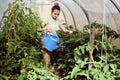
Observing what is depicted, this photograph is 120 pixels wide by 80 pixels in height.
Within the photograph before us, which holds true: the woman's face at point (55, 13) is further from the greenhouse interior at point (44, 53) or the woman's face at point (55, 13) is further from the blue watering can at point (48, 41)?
the blue watering can at point (48, 41)

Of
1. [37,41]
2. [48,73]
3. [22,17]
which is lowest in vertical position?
[48,73]

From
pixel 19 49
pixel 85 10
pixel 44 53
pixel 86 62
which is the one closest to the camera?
pixel 86 62

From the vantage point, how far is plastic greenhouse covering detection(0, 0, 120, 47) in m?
3.79

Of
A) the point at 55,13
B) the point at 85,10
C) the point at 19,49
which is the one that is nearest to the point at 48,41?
the point at 55,13

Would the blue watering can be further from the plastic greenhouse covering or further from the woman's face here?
the plastic greenhouse covering

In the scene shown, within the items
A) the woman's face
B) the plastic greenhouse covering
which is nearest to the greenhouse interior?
the woman's face

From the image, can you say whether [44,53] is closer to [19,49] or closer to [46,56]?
[46,56]

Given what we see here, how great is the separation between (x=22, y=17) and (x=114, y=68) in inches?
35.1

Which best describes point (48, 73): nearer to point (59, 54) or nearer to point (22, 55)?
point (22, 55)

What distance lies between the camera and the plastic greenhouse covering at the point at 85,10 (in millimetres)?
3792

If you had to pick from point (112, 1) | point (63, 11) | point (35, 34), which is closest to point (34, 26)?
point (35, 34)

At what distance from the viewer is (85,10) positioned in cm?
468

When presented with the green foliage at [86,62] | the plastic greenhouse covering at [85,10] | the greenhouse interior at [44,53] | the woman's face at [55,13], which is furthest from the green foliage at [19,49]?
the plastic greenhouse covering at [85,10]

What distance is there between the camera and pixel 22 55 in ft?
8.36
